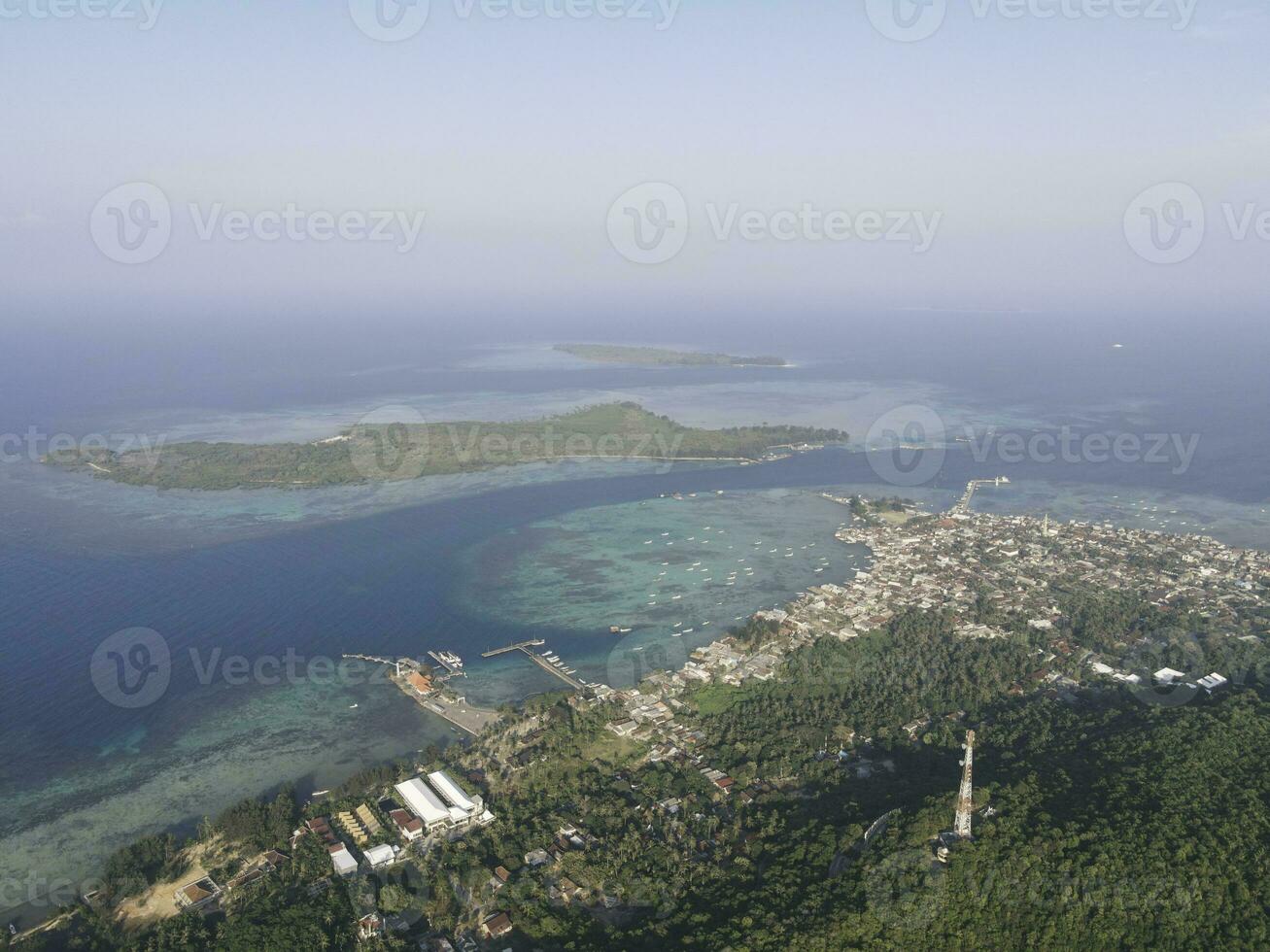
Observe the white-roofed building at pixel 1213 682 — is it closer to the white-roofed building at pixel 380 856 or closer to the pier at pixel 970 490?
the pier at pixel 970 490

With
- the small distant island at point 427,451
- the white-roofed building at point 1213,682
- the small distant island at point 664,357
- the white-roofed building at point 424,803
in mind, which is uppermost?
the small distant island at point 664,357

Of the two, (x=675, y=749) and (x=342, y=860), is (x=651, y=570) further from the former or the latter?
(x=342, y=860)

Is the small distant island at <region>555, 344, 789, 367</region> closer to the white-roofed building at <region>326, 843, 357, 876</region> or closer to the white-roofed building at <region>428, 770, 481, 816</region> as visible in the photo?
the white-roofed building at <region>428, 770, 481, 816</region>

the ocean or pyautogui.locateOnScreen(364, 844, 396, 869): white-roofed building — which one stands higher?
the ocean

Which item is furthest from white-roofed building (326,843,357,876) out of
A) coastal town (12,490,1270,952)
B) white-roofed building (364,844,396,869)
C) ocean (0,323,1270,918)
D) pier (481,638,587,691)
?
pier (481,638,587,691)

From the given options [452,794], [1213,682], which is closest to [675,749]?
[452,794]

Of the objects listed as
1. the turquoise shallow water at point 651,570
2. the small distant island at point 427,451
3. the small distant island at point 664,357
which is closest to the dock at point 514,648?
the turquoise shallow water at point 651,570

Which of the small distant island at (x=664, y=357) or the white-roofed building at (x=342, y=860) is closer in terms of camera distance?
the white-roofed building at (x=342, y=860)
